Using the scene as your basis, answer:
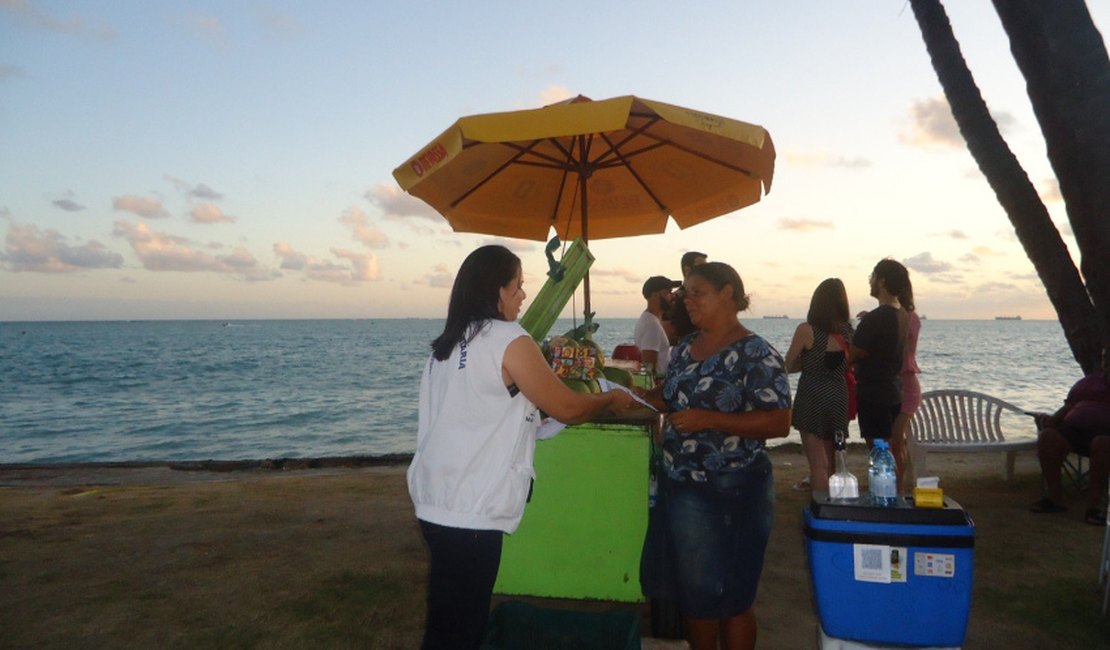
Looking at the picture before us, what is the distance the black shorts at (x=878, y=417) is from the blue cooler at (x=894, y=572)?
2362 millimetres

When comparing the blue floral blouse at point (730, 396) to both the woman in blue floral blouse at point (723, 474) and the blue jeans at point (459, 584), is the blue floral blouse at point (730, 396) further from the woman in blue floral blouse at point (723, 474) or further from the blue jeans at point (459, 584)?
the blue jeans at point (459, 584)

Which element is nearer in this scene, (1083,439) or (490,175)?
(490,175)

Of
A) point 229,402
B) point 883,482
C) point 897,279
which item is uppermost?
point 897,279

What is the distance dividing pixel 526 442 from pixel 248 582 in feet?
10.3

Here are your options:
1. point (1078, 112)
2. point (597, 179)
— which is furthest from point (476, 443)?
point (1078, 112)

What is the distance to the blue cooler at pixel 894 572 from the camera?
281 centimetres

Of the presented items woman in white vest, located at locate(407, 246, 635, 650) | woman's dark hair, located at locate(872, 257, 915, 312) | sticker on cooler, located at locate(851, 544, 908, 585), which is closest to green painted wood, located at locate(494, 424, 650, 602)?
sticker on cooler, located at locate(851, 544, 908, 585)

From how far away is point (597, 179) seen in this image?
5.84 m

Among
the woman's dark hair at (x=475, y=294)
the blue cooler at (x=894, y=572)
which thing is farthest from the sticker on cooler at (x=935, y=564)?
the woman's dark hair at (x=475, y=294)

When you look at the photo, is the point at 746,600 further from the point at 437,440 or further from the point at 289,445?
the point at 289,445

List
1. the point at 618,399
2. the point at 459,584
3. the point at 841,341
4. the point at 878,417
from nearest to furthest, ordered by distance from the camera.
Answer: the point at 459,584 → the point at 618,399 → the point at 841,341 → the point at 878,417

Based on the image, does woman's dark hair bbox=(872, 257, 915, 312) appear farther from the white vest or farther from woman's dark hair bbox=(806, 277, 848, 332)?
the white vest

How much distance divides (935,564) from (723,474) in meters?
0.92

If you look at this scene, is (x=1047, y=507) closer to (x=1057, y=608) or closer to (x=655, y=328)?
(x=1057, y=608)
